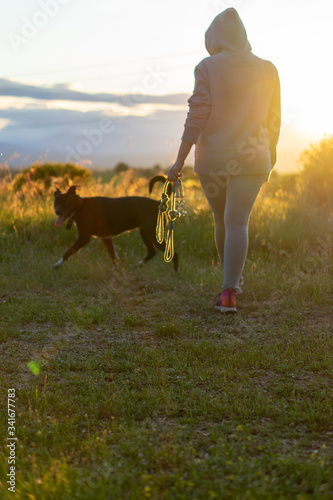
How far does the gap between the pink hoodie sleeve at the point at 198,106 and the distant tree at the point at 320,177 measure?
5.30 metres

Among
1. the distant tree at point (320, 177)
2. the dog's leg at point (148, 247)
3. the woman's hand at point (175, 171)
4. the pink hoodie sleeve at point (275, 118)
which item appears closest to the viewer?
the woman's hand at point (175, 171)

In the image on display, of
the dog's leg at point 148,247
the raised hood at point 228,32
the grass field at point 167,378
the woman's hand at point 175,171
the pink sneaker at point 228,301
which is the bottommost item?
the grass field at point 167,378

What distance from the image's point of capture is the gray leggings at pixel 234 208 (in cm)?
453

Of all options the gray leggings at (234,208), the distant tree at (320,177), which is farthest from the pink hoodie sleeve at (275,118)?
the distant tree at (320,177)

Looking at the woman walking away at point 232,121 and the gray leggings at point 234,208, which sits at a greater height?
the woman walking away at point 232,121

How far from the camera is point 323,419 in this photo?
271cm

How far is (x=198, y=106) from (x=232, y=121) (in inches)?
12.9

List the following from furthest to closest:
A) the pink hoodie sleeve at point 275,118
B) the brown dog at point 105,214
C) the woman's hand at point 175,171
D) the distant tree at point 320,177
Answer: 1. the distant tree at point 320,177
2. the brown dog at point 105,214
3. the pink hoodie sleeve at point 275,118
4. the woman's hand at point 175,171

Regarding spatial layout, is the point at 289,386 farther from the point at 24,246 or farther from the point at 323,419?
the point at 24,246

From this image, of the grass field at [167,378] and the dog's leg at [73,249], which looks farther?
the dog's leg at [73,249]

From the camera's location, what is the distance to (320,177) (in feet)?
31.1

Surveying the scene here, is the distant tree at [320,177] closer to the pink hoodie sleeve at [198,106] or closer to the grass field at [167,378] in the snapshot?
the grass field at [167,378]

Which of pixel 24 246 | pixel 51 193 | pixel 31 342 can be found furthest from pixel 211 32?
pixel 51 193

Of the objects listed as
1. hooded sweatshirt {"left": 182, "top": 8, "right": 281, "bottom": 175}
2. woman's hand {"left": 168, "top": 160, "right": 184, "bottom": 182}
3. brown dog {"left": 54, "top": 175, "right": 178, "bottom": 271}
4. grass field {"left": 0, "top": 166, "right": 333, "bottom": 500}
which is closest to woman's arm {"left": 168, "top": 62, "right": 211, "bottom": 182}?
hooded sweatshirt {"left": 182, "top": 8, "right": 281, "bottom": 175}
